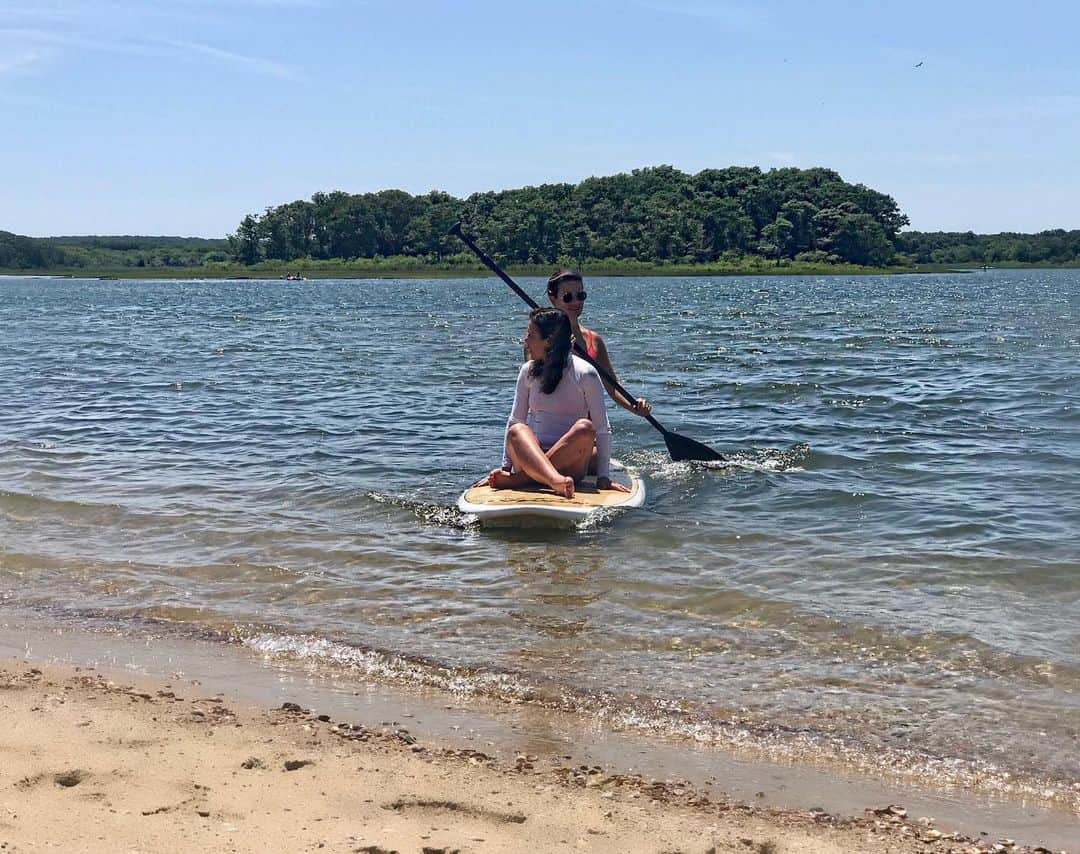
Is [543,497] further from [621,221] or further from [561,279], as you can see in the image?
[621,221]

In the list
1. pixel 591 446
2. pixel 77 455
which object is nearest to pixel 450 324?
pixel 77 455

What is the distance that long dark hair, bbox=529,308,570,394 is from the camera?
888 centimetres

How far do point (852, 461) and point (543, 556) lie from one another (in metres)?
4.97

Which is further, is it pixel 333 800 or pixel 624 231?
pixel 624 231

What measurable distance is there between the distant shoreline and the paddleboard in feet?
384

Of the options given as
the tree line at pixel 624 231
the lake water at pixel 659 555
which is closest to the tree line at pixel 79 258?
the tree line at pixel 624 231

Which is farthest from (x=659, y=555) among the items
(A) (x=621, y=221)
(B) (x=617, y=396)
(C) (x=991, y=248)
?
(C) (x=991, y=248)

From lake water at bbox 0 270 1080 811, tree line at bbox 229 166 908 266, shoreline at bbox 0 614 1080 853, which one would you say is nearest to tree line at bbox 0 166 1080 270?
tree line at bbox 229 166 908 266

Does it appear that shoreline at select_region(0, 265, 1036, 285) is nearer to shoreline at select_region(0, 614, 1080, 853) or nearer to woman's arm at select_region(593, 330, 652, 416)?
woman's arm at select_region(593, 330, 652, 416)

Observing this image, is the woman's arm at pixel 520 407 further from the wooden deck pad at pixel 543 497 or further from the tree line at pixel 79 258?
the tree line at pixel 79 258

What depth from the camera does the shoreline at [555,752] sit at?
407 cm

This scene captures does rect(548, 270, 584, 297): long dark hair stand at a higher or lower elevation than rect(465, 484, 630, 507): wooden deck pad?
higher

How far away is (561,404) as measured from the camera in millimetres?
9211

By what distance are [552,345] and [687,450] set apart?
3.34 metres
